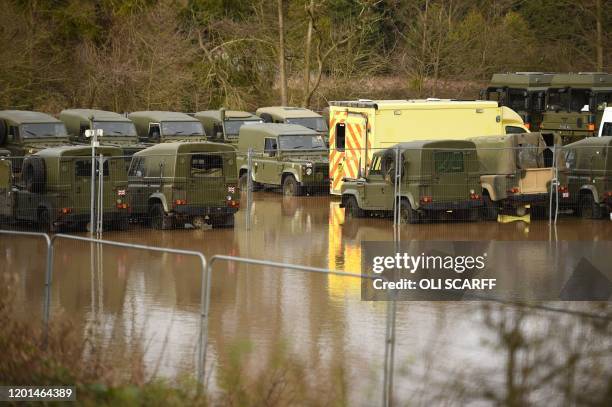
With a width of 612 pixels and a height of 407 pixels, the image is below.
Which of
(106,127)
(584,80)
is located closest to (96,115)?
(106,127)

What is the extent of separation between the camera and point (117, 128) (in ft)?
120

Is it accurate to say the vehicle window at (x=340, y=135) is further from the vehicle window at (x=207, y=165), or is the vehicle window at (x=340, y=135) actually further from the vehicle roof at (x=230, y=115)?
the vehicle roof at (x=230, y=115)

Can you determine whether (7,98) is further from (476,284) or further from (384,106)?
(476,284)

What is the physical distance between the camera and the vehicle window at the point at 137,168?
25.6 m

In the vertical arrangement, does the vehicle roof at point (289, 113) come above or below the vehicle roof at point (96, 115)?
above

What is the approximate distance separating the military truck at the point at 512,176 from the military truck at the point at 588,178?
0.60 m

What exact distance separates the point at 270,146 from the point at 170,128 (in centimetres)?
545

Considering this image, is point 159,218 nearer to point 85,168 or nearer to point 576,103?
point 85,168

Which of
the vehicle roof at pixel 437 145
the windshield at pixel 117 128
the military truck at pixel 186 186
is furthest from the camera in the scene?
the windshield at pixel 117 128

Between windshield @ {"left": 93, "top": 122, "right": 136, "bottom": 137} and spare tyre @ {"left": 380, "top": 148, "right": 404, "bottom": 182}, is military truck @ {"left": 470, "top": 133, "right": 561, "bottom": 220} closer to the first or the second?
spare tyre @ {"left": 380, "top": 148, "right": 404, "bottom": 182}

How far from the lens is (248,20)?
172 ft

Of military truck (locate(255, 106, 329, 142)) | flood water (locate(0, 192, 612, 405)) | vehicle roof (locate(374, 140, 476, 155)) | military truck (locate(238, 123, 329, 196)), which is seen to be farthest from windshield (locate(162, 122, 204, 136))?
flood water (locate(0, 192, 612, 405))

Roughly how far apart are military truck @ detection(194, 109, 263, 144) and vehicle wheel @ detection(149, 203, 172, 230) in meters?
13.1

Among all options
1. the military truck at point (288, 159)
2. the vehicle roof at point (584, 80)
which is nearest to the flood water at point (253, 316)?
the military truck at point (288, 159)
